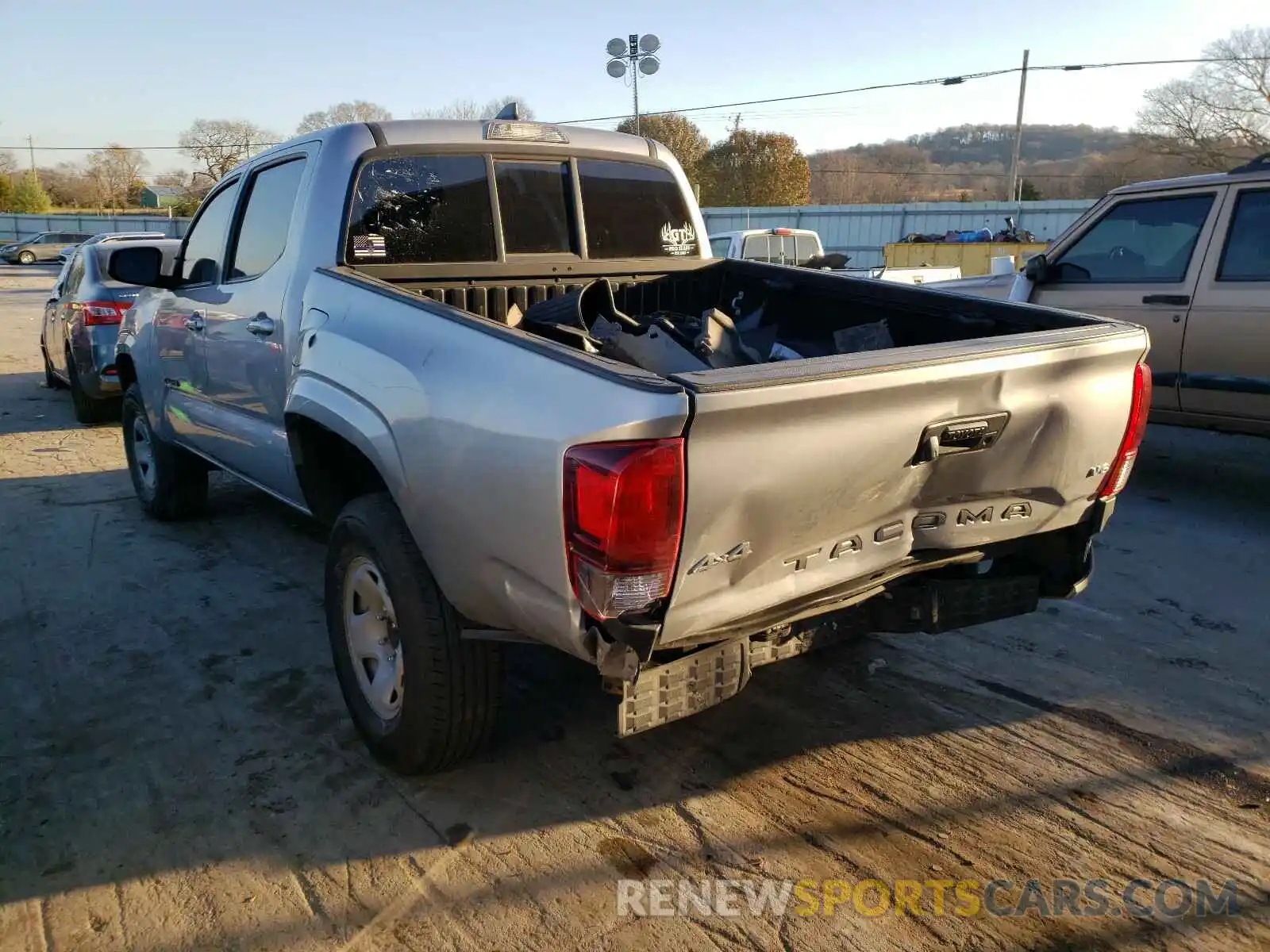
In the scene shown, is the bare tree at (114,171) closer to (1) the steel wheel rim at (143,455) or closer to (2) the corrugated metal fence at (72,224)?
(2) the corrugated metal fence at (72,224)

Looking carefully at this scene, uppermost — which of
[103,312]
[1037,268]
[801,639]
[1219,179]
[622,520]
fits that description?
[1219,179]

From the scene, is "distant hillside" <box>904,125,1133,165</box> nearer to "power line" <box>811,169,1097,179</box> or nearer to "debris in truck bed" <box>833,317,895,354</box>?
"power line" <box>811,169,1097,179</box>

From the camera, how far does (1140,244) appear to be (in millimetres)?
6578

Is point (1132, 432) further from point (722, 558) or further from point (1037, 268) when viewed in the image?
point (1037, 268)

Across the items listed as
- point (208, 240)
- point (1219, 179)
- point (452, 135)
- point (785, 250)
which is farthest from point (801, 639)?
point (785, 250)

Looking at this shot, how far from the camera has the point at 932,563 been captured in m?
2.89

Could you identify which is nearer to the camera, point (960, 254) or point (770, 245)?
point (770, 245)

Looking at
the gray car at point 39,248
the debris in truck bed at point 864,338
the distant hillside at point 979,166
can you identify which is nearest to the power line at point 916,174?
the distant hillside at point 979,166

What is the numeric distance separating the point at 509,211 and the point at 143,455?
3.42m

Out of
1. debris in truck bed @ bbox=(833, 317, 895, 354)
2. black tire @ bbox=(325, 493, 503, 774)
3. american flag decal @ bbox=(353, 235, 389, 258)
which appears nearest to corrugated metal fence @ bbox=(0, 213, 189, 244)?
american flag decal @ bbox=(353, 235, 389, 258)

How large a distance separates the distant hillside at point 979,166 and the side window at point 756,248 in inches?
1606

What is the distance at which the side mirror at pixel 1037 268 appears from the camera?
6.90m

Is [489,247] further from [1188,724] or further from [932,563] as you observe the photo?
[1188,724]

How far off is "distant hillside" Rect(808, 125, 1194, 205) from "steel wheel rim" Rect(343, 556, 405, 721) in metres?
53.0
